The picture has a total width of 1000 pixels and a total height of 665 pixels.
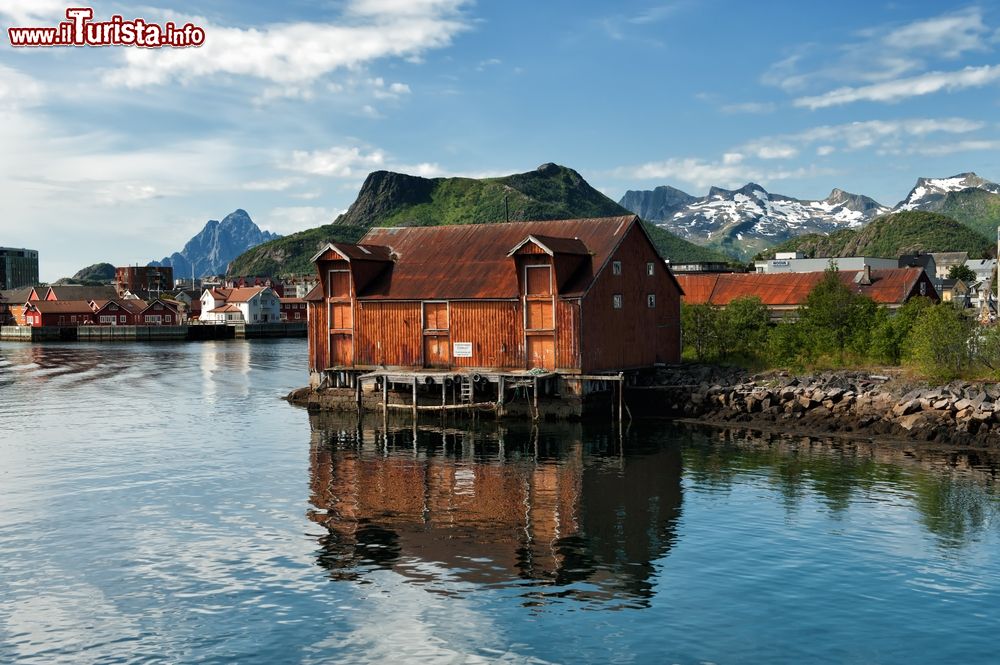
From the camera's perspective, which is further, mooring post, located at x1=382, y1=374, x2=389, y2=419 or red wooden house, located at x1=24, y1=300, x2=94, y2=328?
red wooden house, located at x1=24, y1=300, x2=94, y2=328

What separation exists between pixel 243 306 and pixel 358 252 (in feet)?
445

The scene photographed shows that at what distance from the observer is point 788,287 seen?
89.1m

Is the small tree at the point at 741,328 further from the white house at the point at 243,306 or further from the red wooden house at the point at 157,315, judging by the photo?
the white house at the point at 243,306

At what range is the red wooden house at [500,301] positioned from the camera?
52.6 m

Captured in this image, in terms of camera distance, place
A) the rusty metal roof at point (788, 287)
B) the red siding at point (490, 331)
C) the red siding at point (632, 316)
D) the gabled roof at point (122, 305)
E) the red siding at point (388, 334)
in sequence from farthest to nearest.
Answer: the gabled roof at point (122, 305), the rusty metal roof at point (788, 287), the red siding at point (388, 334), the red siding at point (490, 331), the red siding at point (632, 316)

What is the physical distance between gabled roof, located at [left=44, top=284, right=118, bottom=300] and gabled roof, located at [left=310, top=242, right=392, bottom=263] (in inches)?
5493

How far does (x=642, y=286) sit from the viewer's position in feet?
192

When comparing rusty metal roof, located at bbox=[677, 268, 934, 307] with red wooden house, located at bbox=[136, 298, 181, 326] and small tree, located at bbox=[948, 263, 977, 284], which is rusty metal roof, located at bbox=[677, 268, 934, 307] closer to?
small tree, located at bbox=[948, 263, 977, 284]

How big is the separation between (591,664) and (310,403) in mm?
43931

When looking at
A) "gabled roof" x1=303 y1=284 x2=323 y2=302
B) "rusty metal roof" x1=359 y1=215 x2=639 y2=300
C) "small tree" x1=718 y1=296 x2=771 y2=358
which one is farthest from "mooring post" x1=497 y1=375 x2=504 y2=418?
"small tree" x1=718 y1=296 x2=771 y2=358

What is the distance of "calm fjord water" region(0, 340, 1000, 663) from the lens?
20.2 m

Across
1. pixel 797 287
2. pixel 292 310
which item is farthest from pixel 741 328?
pixel 292 310

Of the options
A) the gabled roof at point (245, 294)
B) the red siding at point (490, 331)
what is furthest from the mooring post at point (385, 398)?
the gabled roof at point (245, 294)

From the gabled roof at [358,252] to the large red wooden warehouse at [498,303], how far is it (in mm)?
95
